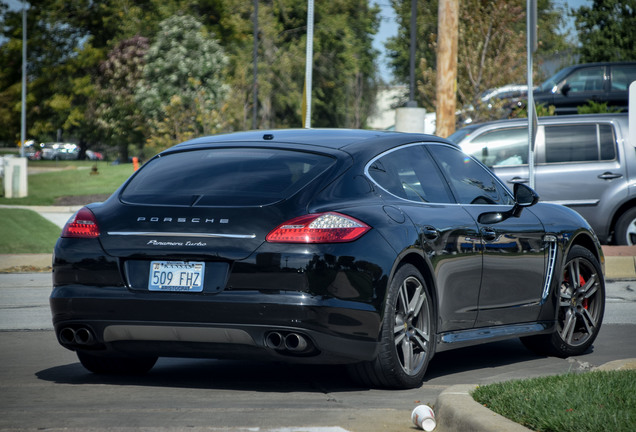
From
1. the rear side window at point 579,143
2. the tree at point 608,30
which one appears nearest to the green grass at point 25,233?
the rear side window at point 579,143

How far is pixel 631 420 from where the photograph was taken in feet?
14.7

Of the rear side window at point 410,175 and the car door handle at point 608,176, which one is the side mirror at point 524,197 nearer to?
the rear side window at point 410,175

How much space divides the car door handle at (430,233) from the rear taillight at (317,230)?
2.00ft

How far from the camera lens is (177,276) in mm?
5820

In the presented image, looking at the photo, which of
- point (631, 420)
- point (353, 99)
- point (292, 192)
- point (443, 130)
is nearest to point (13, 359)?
point (292, 192)

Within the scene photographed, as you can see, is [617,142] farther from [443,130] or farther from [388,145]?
[388,145]

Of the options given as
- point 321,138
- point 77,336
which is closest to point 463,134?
point 321,138

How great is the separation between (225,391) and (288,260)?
0.96 meters

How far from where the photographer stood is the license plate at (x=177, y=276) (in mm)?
5789

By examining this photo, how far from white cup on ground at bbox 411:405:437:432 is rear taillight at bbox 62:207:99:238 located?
2.15 metres

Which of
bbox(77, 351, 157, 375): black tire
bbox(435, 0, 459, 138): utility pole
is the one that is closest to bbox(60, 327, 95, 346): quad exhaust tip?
bbox(77, 351, 157, 375): black tire

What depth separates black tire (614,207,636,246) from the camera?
1532 centimetres

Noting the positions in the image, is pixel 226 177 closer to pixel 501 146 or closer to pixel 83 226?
pixel 83 226

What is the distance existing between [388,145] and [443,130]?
1426 cm
